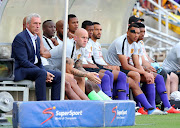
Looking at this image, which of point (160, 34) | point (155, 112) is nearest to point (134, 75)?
point (155, 112)

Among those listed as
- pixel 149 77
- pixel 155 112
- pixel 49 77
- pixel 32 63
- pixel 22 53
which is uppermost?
pixel 22 53

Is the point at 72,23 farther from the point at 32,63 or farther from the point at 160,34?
the point at 160,34

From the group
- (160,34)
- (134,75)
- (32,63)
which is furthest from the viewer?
(160,34)

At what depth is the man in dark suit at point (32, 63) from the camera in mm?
7371

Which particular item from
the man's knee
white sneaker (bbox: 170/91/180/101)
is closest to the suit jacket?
the man's knee

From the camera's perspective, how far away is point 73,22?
9039mm

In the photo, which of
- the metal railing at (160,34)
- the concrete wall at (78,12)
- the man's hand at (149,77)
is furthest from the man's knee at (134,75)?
the metal railing at (160,34)

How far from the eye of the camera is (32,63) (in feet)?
25.1

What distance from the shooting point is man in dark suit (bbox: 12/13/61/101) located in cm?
737

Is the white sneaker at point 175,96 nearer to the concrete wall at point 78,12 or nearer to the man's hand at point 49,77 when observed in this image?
the concrete wall at point 78,12

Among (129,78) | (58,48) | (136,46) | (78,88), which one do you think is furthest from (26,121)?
(136,46)

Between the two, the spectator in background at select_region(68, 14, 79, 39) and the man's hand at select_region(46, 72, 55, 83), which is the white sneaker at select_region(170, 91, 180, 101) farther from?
the man's hand at select_region(46, 72, 55, 83)

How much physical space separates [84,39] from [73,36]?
0.79 feet

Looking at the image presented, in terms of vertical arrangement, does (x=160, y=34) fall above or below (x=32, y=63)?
above
